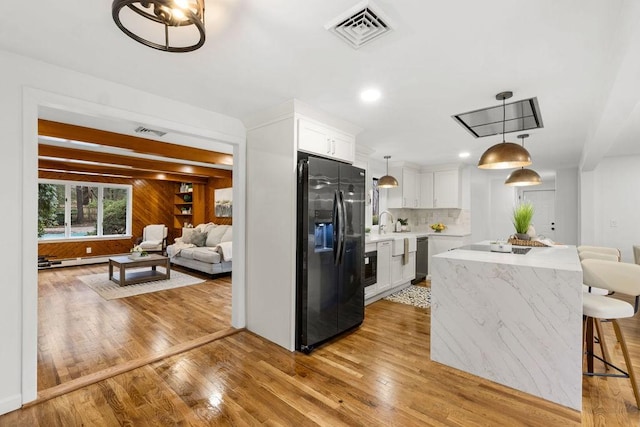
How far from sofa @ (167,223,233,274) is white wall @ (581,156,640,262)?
674 cm

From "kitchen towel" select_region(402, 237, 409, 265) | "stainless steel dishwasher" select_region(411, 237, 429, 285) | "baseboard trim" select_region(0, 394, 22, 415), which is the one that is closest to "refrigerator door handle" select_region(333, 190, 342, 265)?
"kitchen towel" select_region(402, 237, 409, 265)

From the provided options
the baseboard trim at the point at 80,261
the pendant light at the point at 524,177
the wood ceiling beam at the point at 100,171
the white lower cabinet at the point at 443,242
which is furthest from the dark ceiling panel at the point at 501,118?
the baseboard trim at the point at 80,261

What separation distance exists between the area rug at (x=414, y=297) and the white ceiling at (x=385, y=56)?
259 cm

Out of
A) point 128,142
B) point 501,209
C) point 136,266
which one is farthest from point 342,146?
point 501,209

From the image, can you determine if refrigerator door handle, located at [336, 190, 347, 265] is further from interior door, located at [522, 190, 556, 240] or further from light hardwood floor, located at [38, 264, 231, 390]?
interior door, located at [522, 190, 556, 240]

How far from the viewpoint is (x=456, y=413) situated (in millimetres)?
1964

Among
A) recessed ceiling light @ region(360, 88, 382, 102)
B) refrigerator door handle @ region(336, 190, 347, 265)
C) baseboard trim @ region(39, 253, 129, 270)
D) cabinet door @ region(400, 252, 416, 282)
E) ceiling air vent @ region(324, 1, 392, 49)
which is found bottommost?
baseboard trim @ region(39, 253, 129, 270)

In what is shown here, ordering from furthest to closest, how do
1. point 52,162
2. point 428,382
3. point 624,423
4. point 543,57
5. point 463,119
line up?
point 52,162 → point 463,119 → point 428,382 → point 543,57 → point 624,423

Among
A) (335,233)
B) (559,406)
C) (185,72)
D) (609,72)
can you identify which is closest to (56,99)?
→ (185,72)

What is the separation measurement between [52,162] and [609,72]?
8393 millimetres

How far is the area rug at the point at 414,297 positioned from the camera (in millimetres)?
4355

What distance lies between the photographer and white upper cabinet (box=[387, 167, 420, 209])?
19.5 feet

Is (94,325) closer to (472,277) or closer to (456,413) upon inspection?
(456,413)

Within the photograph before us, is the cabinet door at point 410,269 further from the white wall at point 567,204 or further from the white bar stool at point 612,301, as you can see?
the white wall at point 567,204
